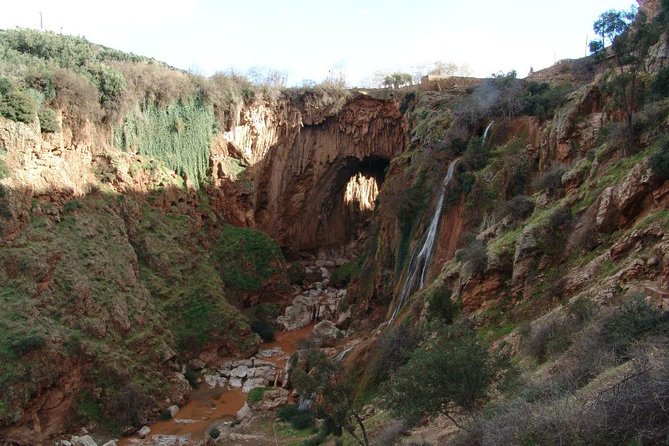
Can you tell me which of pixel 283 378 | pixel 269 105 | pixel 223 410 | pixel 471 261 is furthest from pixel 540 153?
pixel 269 105

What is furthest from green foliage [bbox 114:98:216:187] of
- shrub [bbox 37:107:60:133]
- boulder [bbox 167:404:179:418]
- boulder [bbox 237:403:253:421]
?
boulder [bbox 237:403:253:421]

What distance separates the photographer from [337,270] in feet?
158

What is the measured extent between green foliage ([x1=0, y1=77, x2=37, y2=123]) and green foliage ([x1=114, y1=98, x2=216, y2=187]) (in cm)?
650

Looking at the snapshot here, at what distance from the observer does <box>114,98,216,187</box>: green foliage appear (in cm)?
3838

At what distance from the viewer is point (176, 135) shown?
133 ft

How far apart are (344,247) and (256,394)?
84.8 feet

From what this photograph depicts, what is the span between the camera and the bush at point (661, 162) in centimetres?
1459

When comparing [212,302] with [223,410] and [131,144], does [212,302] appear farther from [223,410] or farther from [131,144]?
[131,144]

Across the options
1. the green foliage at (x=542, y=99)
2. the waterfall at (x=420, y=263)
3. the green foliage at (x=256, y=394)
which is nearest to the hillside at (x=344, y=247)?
the waterfall at (x=420, y=263)

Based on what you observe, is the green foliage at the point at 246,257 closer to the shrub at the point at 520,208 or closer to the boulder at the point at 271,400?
the boulder at the point at 271,400

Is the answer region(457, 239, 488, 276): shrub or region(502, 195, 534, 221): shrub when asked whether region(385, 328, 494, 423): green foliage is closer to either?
region(457, 239, 488, 276): shrub

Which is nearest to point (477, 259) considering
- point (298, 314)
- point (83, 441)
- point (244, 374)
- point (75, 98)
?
point (83, 441)

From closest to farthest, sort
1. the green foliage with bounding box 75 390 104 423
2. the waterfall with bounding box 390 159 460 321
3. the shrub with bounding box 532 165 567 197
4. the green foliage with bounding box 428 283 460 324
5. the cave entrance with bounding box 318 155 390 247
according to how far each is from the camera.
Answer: the green foliage with bounding box 428 283 460 324, the shrub with bounding box 532 165 567 197, the green foliage with bounding box 75 390 104 423, the waterfall with bounding box 390 159 460 321, the cave entrance with bounding box 318 155 390 247

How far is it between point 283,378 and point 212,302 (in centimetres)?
779
